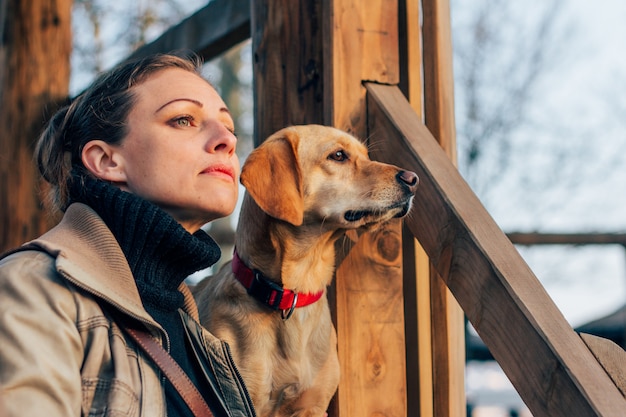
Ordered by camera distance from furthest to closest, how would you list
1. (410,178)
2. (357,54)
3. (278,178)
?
(278,178), (357,54), (410,178)

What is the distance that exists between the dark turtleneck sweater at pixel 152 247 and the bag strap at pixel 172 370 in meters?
0.20

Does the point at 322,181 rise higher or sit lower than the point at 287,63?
lower

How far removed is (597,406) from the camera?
4.93 ft

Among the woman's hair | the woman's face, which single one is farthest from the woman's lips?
the woman's hair

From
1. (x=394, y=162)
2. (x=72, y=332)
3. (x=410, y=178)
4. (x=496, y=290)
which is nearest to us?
(x=72, y=332)

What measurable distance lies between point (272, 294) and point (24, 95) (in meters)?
3.22

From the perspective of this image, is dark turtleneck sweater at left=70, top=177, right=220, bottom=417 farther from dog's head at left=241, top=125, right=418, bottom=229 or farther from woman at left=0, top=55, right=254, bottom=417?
dog's head at left=241, top=125, right=418, bottom=229

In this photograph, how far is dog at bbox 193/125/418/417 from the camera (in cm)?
255

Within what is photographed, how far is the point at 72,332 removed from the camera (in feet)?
4.44

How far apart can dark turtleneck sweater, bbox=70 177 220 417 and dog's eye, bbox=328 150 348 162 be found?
102cm

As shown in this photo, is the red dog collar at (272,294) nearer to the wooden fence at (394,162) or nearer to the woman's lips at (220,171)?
the wooden fence at (394,162)

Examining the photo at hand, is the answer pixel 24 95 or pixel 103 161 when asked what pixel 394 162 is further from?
pixel 24 95

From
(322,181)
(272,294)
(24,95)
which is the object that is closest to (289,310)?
(272,294)

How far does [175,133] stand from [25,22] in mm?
3724
